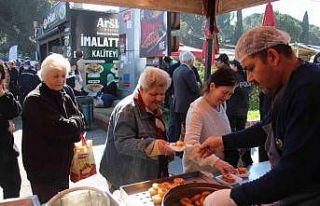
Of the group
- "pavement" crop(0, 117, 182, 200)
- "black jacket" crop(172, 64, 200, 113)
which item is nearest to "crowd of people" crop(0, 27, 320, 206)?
"pavement" crop(0, 117, 182, 200)

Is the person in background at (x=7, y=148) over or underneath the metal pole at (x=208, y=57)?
underneath

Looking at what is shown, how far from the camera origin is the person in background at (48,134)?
280cm

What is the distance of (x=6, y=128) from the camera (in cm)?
320

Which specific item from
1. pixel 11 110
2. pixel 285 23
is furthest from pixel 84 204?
pixel 285 23

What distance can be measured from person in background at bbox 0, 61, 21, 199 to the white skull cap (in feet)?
8.22

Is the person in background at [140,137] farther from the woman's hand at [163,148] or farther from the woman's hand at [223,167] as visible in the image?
the woman's hand at [223,167]

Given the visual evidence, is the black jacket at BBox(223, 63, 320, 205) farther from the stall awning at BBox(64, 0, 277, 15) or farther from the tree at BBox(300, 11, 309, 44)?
the tree at BBox(300, 11, 309, 44)

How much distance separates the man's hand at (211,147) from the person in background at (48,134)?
1.25 meters

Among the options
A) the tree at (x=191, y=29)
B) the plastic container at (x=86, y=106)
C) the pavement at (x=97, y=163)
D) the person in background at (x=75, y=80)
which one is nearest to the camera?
the pavement at (x=97, y=163)

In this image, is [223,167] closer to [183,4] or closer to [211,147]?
[211,147]

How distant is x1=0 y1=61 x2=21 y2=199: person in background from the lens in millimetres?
3170

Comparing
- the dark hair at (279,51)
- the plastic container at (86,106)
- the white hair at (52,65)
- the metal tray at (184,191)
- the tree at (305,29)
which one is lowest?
the plastic container at (86,106)

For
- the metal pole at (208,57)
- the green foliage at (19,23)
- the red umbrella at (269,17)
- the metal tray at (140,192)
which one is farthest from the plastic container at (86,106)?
the green foliage at (19,23)

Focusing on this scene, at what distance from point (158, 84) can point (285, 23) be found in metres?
36.2
